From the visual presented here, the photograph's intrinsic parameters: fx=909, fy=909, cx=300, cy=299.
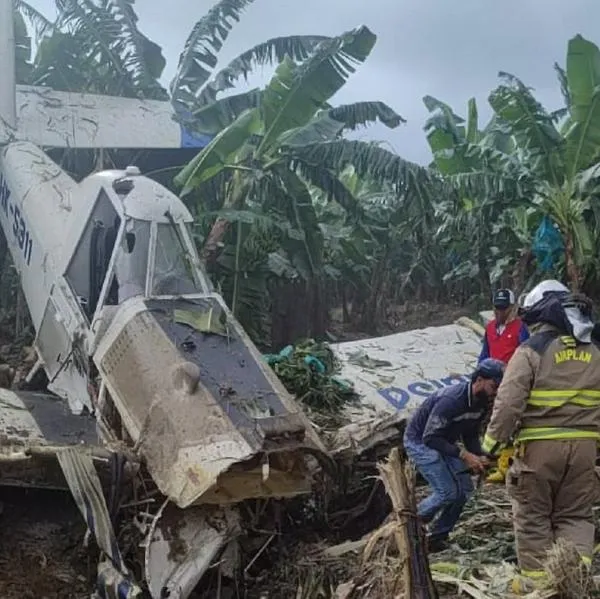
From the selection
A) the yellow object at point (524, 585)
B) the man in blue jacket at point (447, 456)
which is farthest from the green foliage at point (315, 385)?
the yellow object at point (524, 585)

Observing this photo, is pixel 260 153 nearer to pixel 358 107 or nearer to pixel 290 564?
pixel 358 107

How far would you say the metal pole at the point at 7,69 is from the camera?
10.2m

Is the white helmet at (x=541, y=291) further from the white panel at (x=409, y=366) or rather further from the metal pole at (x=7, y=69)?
the metal pole at (x=7, y=69)

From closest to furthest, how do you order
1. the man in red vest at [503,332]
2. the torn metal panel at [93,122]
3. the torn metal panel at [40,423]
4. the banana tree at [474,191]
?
the torn metal panel at [40,423] < the man in red vest at [503,332] < the torn metal panel at [93,122] < the banana tree at [474,191]

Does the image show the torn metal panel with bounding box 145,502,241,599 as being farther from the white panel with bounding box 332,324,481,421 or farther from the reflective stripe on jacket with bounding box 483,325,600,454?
the white panel with bounding box 332,324,481,421

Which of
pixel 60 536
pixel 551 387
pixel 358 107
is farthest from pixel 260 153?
pixel 551 387

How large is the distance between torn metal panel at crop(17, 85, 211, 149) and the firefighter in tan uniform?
706 centimetres

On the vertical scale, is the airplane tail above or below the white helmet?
above

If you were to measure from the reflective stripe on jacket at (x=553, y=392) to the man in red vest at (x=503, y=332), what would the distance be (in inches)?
106

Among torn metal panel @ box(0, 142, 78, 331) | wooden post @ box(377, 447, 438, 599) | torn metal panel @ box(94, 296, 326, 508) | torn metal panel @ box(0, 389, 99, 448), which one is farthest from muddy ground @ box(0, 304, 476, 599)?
torn metal panel @ box(0, 142, 78, 331)

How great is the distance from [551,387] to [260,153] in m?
6.81

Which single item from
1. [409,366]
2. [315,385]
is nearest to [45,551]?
[315,385]

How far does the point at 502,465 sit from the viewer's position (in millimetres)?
5172

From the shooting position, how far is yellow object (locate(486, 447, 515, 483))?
5094mm
